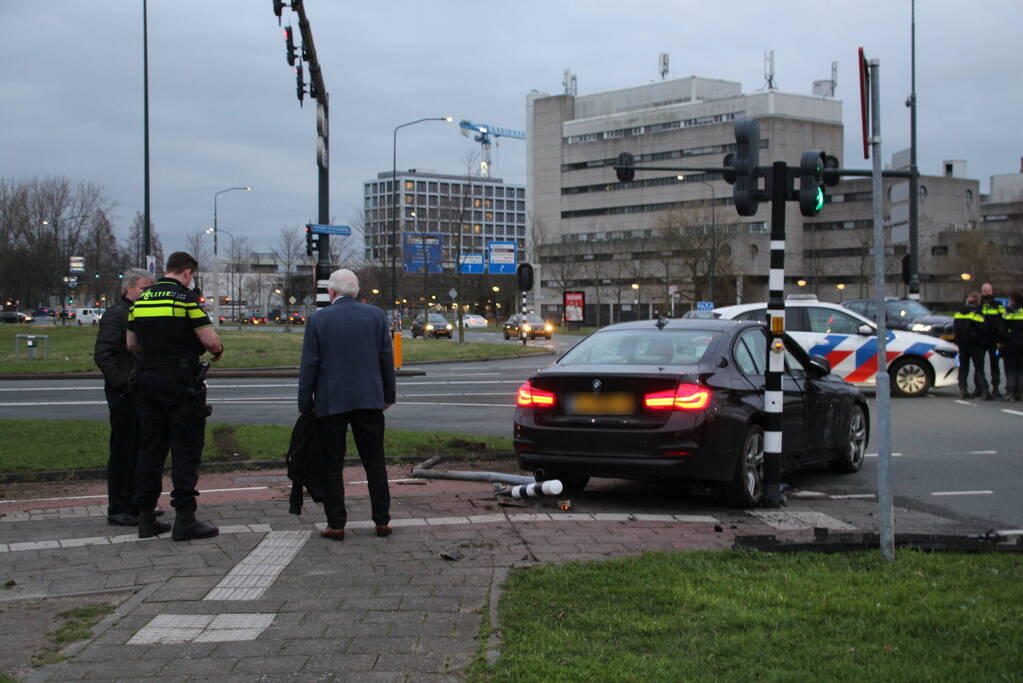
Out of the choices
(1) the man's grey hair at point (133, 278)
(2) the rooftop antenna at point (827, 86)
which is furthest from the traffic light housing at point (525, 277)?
(2) the rooftop antenna at point (827, 86)

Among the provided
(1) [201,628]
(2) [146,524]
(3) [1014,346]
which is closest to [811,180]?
(2) [146,524]

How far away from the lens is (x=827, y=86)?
343 feet

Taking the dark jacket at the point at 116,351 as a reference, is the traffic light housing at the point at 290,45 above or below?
above

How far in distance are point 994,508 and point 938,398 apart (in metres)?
10.7

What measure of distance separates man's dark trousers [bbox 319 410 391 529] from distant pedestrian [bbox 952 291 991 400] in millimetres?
13747

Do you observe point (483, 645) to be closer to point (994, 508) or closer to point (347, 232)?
point (994, 508)

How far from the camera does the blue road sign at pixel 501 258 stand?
178 feet

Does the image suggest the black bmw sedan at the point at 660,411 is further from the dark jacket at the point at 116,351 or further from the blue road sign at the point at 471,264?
the blue road sign at the point at 471,264

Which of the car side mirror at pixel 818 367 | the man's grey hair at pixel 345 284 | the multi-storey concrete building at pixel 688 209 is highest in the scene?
the multi-storey concrete building at pixel 688 209

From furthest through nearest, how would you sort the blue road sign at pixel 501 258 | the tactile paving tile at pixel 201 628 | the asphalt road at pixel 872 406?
the blue road sign at pixel 501 258 < the asphalt road at pixel 872 406 < the tactile paving tile at pixel 201 628

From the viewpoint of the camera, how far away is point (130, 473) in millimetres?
7184

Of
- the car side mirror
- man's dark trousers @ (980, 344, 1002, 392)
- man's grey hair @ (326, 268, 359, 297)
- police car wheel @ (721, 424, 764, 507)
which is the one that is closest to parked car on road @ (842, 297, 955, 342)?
man's dark trousers @ (980, 344, 1002, 392)

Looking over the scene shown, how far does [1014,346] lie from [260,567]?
49.6ft

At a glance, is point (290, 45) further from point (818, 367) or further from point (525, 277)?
point (525, 277)
